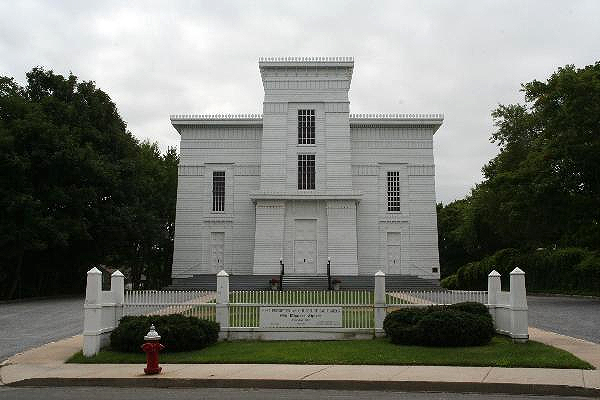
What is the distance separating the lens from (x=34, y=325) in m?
21.2

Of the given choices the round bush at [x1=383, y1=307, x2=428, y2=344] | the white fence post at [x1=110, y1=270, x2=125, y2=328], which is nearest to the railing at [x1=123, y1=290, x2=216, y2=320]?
the white fence post at [x1=110, y1=270, x2=125, y2=328]

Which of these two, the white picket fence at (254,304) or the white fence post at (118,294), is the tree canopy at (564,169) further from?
the white fence post at (118,294)

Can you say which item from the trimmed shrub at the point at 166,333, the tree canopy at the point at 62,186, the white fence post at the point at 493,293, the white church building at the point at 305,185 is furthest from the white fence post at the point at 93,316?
the white church building at the point at 305,185

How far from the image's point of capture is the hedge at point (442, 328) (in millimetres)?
14219

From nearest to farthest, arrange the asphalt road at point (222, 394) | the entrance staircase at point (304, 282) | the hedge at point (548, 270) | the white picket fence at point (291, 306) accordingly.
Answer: the asphalt road at point (222, 394) < the white picket fence at point (291, 306) < the hedge at point (548, 270) < the entrance staircase at point (304, 282)

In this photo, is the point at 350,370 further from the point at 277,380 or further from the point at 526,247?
the point at 526,247

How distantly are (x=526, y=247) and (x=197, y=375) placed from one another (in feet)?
126

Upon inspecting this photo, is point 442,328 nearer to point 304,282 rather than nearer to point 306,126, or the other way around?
point 304,282

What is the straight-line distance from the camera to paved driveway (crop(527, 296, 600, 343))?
60.3ft

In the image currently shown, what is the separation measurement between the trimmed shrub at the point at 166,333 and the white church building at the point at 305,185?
90.8 feet

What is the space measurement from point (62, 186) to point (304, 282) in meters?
15.0

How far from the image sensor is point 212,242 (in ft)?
146

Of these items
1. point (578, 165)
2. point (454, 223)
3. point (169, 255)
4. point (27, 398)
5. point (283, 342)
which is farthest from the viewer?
point (454, 223)

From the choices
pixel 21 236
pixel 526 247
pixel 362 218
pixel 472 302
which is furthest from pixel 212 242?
pixel 472 302
